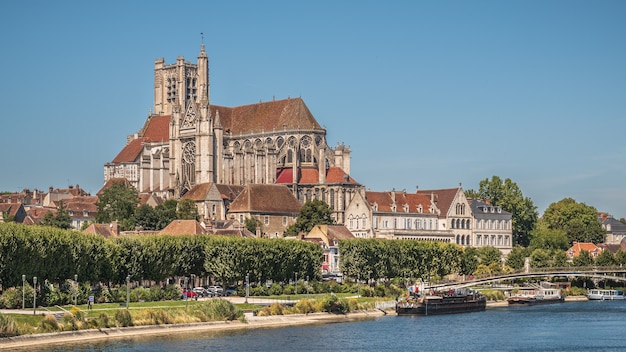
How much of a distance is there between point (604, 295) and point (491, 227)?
144 ft

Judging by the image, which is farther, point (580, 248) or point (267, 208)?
point (580, 248)

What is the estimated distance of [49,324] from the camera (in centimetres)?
6944

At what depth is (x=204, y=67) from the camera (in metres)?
190

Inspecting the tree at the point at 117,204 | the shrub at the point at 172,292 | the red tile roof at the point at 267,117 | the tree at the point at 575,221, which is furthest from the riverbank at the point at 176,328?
the tree at the point at 575,221

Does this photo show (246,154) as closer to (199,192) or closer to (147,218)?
(199,192)

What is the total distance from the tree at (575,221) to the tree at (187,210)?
57.5m

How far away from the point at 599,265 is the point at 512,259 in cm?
1418

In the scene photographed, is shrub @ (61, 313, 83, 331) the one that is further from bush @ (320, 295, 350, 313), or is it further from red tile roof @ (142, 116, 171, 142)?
red tile roof @ (142, 116, 171, 142)

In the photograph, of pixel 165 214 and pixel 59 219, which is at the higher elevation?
pixel 165 214

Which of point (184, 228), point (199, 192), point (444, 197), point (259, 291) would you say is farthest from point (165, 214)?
point (259, 291)

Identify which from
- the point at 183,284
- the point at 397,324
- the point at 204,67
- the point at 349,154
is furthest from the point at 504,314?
the point at 204,67

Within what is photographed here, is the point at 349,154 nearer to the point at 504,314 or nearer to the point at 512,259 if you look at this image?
the point at 512,259

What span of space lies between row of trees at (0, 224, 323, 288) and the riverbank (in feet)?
29.4

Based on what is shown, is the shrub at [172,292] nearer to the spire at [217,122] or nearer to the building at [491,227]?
the building at [491,227]
